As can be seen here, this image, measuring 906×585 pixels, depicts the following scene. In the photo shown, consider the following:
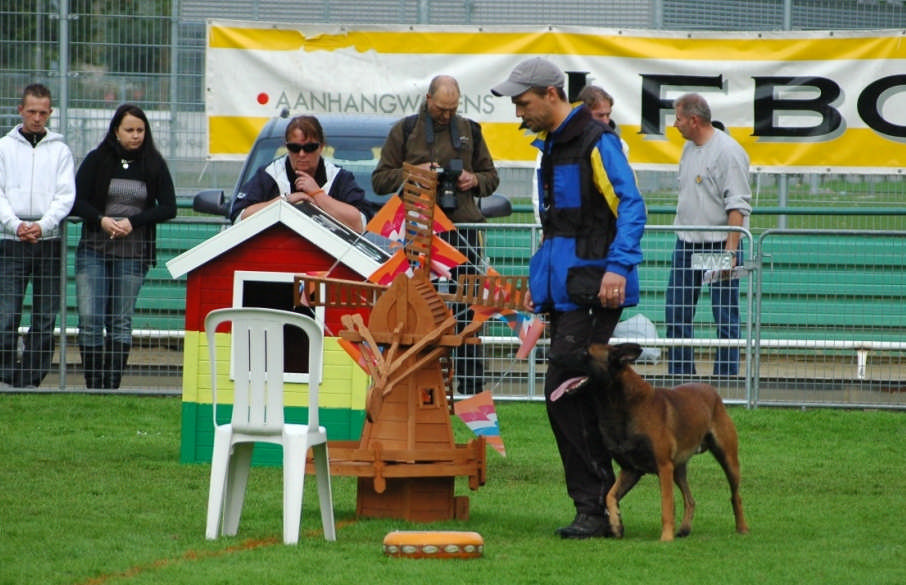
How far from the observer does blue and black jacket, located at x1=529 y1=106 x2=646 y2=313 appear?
24.0 ft

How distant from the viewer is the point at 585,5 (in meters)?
14.2

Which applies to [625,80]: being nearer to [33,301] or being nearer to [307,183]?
[307,183]

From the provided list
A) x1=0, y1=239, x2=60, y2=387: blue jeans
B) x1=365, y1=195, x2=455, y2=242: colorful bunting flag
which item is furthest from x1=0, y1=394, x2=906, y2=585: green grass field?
x1=365, y1=195, x2=455, y2=242: colorful bunting flag

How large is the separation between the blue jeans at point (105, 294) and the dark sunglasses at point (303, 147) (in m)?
2.96

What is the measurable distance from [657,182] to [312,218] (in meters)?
5.65

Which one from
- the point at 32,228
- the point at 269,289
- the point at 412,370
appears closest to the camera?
the point at 412,370

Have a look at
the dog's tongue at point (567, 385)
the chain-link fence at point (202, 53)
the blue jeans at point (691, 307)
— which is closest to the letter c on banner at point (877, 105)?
the chain-link fence at point (202, 53)

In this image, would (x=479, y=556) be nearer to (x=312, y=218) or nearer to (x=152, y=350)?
(x=312, y=218)

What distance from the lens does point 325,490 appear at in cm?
729

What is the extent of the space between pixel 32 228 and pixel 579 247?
6.24 m

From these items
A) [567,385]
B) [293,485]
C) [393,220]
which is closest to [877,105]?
[393,220]

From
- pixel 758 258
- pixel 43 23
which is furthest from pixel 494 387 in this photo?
pixel 43 23

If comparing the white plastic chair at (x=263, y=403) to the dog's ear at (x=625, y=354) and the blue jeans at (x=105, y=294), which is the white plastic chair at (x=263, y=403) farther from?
the blue jeans at (x=105, y=294)

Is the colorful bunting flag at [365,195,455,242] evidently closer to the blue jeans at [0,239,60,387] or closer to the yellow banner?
the blue jeans at [0,239,60,387]
